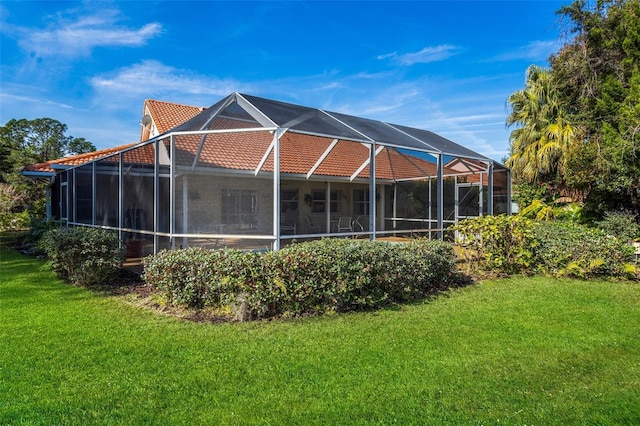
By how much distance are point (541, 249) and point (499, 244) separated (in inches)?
33.3

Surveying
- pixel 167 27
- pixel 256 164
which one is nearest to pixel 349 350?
pixel 256 164

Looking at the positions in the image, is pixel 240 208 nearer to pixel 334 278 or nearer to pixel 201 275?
pixel 201 275

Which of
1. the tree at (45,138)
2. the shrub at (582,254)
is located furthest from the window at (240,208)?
the tree at (45,138)

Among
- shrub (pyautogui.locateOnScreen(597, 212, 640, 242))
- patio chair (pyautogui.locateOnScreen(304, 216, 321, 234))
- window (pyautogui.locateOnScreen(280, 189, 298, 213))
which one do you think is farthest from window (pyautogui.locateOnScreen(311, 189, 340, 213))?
shrub (pyautogui.locateOnScreen(597, 212, 640, 242))

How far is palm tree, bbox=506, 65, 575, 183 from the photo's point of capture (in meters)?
13.7

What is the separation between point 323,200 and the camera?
13969 mm

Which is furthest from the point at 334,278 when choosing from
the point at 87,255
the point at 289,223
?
the point at 289,223

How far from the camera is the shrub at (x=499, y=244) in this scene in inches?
318

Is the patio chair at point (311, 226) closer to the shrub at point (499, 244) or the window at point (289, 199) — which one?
the window at point (289, 199)

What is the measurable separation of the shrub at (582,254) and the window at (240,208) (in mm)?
6041

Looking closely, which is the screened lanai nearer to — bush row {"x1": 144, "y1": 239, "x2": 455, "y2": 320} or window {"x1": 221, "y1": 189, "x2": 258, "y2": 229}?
window {"x1": 221, "y1": 189, "x2": 258, "y2": 229}

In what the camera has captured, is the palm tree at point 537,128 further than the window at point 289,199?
Yes

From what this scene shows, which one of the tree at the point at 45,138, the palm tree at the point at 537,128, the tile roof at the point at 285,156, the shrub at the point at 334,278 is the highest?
the tree at the point at 45,138

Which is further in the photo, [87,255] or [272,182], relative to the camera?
[272,182]
